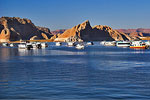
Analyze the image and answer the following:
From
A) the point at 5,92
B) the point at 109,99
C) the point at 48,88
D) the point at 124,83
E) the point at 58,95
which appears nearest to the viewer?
the point at 109,99

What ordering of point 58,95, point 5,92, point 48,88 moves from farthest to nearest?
point 48,88, point 5,92, point 58,95

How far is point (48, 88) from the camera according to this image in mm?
28750

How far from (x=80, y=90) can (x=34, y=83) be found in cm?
689

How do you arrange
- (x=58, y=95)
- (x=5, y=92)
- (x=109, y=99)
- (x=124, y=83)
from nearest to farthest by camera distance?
(x=109, y=99), (x=58, y=95), (x=5, y=92), (x=124, y=83)

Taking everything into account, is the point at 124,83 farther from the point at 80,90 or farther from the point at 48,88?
the point at 48,88

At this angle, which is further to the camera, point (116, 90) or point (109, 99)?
point (116, 90)

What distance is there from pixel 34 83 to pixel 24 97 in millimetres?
7743

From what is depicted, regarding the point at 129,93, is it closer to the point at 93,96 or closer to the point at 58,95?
the point at 93,96

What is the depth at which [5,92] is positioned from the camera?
27.0 meters

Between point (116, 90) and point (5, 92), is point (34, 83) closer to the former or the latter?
point (5, 92)

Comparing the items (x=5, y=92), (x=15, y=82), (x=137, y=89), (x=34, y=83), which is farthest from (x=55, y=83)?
(x=137, y=89)

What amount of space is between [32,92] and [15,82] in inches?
285

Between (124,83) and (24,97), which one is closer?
(24,97)

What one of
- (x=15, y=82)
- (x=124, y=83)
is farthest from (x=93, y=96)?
(x=15, y=82)
